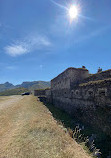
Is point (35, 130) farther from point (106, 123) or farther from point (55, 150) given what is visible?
point (106, 123)

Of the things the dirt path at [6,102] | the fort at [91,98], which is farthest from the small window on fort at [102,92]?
the dirt path at [6,102]

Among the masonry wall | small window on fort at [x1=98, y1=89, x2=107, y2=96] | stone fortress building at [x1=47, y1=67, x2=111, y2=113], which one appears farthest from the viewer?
stone fortress building at [x1=47, y1=67, x2=111, y2=113]

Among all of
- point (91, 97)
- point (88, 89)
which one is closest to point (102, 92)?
point (91, 97)

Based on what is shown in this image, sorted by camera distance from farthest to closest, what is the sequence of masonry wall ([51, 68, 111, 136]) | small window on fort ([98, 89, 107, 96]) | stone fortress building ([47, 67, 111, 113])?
stone fortress building ([47, 67, 111, 113])
small window on fort ([98, 89, 107, 96])
masonry wall ([51, 68, 111, 136])

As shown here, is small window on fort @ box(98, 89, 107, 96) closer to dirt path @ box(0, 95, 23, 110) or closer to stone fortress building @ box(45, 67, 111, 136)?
stone fortress building @ box(45, 67, 111, 136)

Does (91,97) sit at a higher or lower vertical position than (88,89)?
lower

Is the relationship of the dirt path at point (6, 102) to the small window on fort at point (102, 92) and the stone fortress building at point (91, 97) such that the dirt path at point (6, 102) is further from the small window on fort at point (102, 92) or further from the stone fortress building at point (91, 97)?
the small window on fort at point (102, 92)

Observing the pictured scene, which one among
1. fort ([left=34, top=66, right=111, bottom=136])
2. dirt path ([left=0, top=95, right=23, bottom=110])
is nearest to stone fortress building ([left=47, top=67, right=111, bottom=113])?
fort ([left=34, top=66, right=111, bottom=136])

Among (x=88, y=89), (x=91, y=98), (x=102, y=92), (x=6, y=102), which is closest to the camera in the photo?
(x=102, y=92)

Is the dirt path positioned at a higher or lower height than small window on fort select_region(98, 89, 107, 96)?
lower

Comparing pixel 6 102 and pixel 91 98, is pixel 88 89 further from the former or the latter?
pixel 6 102

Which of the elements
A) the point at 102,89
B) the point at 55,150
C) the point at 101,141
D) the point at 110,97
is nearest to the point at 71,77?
the point at 102,89

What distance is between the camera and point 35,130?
5238mm

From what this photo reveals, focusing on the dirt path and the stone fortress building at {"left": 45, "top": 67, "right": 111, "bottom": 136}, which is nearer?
the stone fortress building at {"left": 45, "top": 67, "right": 111, "bottom": 136}
